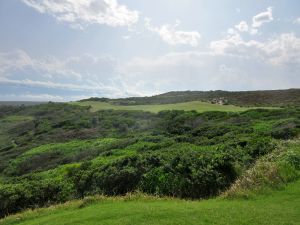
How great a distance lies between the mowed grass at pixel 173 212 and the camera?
962cm

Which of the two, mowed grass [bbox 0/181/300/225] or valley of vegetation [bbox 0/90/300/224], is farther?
valley of vegetation [bbox 0/90/300/224]

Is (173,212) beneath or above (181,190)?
above

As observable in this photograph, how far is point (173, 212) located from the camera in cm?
1041

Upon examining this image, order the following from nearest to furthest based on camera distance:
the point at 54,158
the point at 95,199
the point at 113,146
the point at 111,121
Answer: the point at 95,199 < the point at 113,146 < the point at 54,158 < the point at 111,121

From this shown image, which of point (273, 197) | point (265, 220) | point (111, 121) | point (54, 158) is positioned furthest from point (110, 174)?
point (111, 121)

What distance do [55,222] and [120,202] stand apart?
2444mm

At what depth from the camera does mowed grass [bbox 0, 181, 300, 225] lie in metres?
9.62

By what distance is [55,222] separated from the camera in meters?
11.0

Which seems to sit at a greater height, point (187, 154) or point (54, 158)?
point (187, 154)

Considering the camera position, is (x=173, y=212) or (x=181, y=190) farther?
(x=181, y=190)

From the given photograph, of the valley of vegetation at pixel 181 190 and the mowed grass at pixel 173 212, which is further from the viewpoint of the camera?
the valley of vegetation at pixel 181 190

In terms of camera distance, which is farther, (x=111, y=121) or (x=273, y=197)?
(x=111, y=121)

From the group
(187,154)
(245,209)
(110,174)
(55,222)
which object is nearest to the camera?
(245,209)

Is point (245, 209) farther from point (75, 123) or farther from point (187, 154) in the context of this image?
point (75, 123)
